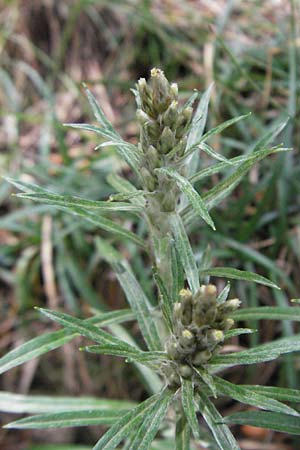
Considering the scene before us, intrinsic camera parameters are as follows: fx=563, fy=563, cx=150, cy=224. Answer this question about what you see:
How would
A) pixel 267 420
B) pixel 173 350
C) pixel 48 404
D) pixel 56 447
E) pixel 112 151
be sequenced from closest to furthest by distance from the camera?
pixel 173 350 → pixel 267 420 → pixel 48 404 → pixel 56 447 → pixel 112 151

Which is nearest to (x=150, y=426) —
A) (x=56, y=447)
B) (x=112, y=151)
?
(x=56, y=447)

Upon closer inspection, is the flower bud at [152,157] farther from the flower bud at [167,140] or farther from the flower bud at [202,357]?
the flower bud at [202,357]

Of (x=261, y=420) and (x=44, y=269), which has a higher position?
(x=44, y=269)

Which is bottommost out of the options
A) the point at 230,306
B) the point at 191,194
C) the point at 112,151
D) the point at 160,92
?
the point at 230,306

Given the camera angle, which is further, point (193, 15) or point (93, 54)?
point (93, 54)

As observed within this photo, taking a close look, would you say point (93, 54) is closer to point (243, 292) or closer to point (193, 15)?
point (193, 15)

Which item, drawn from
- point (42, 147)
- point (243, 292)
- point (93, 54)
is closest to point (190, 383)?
point (243, 292)

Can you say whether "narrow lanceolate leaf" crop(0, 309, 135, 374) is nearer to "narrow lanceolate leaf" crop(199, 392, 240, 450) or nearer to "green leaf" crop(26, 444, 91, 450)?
"narrow lanceolate leaf" crop(199, 392, 240, 450)

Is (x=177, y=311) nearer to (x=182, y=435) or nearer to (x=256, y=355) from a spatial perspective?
(x=256, y=355)
